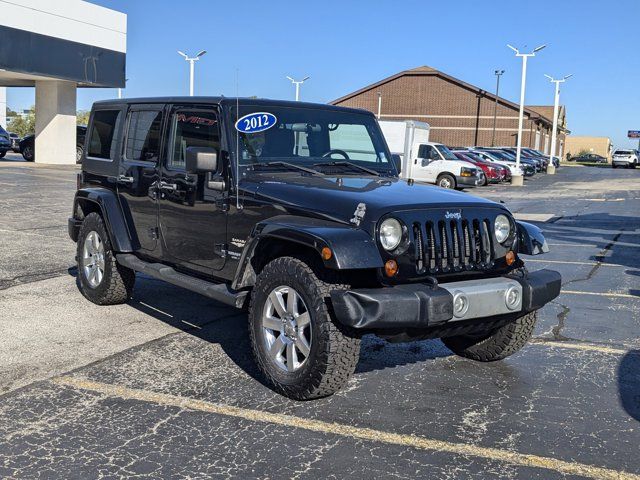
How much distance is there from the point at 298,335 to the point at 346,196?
924 mm

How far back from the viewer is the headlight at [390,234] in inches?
174

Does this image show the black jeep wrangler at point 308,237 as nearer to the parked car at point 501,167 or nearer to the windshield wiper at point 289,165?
the windshield wiper at point 289,165

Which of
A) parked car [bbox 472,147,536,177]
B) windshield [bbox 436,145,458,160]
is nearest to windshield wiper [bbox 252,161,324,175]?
windshield [bbox 436,145,458,160]

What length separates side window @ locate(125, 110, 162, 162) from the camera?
250 inches

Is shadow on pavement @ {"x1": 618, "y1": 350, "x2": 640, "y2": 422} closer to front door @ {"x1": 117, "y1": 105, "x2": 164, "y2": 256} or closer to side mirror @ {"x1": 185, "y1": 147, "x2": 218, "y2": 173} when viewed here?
side mirror @ {"x1": 185, "y1": 147, "x2": 218, "y2": 173}

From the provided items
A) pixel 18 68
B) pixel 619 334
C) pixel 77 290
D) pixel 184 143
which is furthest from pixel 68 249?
pixel 18 68

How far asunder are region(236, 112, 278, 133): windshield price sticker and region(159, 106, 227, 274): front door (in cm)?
22

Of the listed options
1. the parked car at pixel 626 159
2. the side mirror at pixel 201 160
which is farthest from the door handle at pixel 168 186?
the parked car at pixel 626 159

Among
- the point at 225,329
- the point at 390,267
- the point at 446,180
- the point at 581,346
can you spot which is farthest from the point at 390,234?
the point at 446,180

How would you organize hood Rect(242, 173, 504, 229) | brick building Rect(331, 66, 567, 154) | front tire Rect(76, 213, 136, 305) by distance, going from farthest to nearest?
brick building Rect(331, 66, 567, 154), front tire Rect(76, 213, 136, 305), hood Rect(242, 173, 504, 229)

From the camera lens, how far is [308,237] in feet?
14.4

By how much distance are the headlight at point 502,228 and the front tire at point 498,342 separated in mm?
660

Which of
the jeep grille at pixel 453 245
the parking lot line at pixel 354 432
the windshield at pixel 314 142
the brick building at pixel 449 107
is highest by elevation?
the brick building at pixel 449 107

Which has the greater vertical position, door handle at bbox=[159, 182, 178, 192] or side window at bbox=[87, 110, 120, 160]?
side window at bbox=[87, 110, 120, 160]
